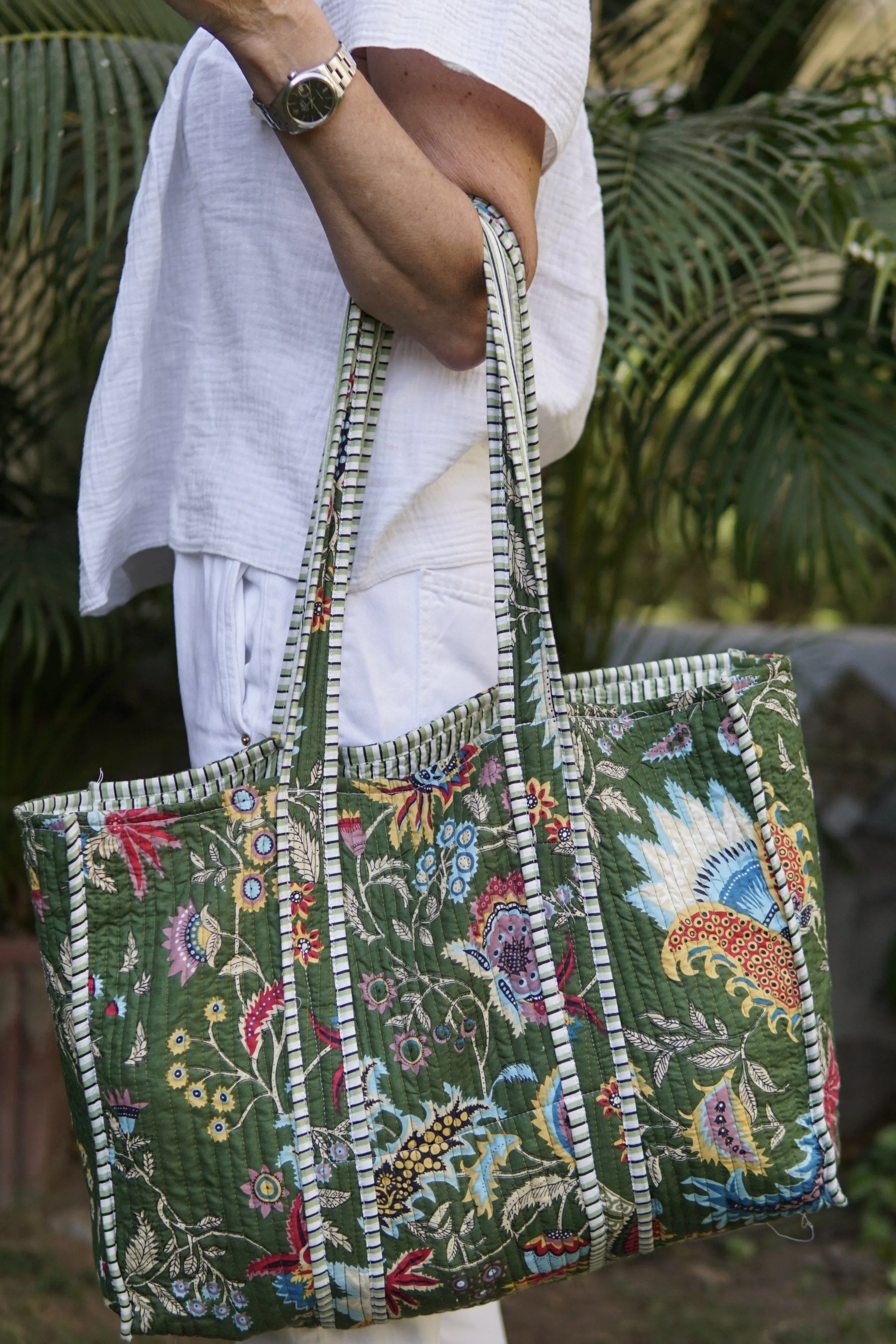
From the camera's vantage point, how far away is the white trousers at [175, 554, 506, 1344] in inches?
36.4

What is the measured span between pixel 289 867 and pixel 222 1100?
0.16 metres

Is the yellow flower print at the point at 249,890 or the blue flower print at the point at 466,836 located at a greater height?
the blue flower print at the point at 466,836

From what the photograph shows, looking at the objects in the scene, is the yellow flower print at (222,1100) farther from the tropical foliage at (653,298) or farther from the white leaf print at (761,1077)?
the tropical foliage at (653,298)

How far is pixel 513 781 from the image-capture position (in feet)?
2.77

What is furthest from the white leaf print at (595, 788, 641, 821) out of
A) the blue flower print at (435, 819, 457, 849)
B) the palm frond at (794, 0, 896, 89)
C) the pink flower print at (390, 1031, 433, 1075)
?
the palm frond at (794, 0, 896, 89)

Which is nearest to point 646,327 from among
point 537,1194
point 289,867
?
point 289,867

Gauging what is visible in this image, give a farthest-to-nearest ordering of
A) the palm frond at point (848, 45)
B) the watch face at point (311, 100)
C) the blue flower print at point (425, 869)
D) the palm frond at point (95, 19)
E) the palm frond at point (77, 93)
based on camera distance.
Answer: the palm frond at point (848, 45) → the palm frond at point (95, 19) → the palm frond at point (77, 93) → the blue flower print at point (425, 869) → the watch face at point (311, 100)

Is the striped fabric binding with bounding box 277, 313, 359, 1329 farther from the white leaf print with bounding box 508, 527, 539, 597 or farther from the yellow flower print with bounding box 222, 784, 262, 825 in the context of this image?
the white leaf print with bounding box 508, 527, 539, 597

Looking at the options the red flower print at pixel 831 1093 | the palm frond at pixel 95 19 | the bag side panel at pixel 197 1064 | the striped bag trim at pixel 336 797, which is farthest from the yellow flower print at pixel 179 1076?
the palm frond at pixel 95 19

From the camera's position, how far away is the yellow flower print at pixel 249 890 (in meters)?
0.86

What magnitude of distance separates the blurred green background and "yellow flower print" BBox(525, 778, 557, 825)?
752mm

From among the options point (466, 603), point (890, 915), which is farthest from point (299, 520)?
point (890, 915)

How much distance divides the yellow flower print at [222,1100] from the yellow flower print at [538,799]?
0.27 meters

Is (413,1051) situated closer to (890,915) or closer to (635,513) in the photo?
(635,513)
